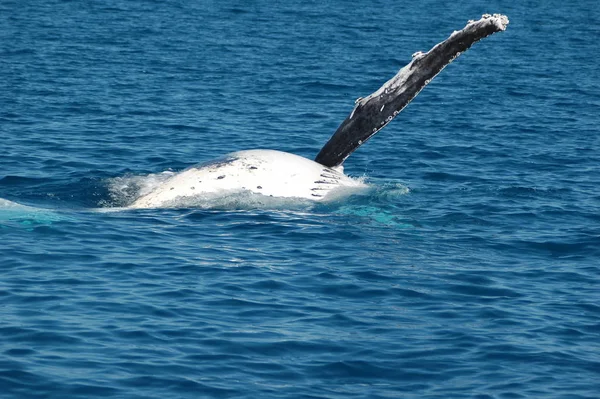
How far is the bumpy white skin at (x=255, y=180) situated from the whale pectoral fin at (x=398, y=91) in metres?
0.63

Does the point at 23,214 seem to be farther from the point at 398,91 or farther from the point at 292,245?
the point at 398,91

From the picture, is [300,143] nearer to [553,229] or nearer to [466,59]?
[553,229]

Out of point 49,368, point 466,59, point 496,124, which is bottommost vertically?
point 49,368

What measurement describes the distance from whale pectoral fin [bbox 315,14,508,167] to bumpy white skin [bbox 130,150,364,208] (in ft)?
2.07

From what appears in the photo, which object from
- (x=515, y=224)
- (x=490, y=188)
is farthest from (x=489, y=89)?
(x=515, y=224)

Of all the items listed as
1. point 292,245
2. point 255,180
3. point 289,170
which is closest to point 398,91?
point 289,170

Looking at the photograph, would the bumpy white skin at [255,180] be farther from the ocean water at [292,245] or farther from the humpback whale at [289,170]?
the ocean water at [292,245]

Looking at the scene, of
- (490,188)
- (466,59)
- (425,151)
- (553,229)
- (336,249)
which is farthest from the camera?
(466,59)

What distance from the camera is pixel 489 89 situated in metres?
34.0

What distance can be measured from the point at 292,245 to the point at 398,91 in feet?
11.1

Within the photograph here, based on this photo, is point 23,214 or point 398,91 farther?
point 398,91

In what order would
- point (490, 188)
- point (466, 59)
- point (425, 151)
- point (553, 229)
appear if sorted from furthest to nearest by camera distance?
1. point (466, 59)
2. point (425, 151)
3. point (490, 188)
4. point (553, 229)

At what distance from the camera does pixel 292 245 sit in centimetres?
1639

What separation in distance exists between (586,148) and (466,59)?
53.1 ft
